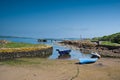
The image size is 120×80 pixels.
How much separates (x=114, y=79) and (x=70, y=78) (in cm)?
438

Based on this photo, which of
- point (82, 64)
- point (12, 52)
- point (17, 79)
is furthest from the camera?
point (12, 52)

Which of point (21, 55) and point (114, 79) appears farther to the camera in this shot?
point (21, 55)

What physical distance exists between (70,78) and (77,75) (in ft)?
6.27

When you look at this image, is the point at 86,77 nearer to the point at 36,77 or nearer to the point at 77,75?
the point at 77,75

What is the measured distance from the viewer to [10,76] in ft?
63.0

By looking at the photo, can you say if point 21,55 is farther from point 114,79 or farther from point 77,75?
point 114,79

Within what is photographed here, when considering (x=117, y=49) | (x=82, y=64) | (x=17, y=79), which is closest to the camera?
(x=17, y=79)

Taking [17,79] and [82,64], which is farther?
[82,64]

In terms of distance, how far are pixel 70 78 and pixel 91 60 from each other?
11.0 metres

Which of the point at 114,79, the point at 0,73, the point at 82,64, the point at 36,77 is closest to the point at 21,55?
the point at 82,64

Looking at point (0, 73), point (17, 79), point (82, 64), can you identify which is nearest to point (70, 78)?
point (17, 79)

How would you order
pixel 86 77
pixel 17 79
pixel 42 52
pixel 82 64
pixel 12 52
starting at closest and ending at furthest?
pixel 17 79
pixel 86 77
pixel 82 64
pixel 12 52
pixel 42 52

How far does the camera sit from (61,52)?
1759 inches

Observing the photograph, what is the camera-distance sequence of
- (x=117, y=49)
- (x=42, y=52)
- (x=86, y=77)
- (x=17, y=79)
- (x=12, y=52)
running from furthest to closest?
(x=117, y=49) → (x=42, y=52) → (x=12, y=52) → (x=86, y=77) → (x=17, y=79)
